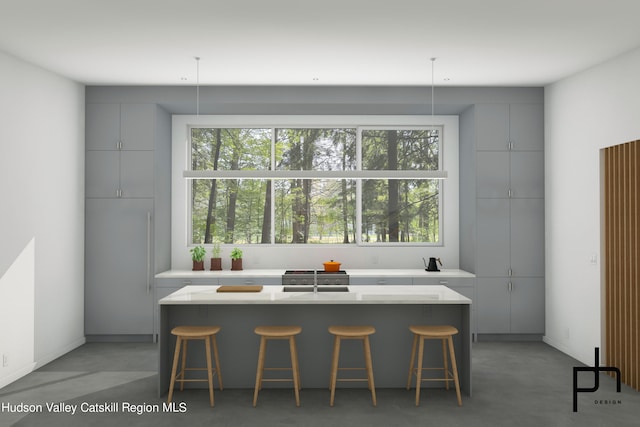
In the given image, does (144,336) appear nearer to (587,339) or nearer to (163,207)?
(163,207)

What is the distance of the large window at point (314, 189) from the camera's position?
295 inches

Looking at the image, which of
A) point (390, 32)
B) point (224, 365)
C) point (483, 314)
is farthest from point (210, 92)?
point (483, 314)

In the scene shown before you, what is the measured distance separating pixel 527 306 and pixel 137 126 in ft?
18.3

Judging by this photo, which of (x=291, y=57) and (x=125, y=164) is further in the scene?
(x=125, y=164)

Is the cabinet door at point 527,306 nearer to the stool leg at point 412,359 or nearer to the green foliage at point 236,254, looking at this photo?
the stool leg at point 412,359

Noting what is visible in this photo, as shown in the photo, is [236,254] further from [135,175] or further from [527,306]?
[527,306]

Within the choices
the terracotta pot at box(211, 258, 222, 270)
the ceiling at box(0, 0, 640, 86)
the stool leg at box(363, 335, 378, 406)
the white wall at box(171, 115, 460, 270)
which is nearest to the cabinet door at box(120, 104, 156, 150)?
the ceiling at box(0, 0, 640, 86)

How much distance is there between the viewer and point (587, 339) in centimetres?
571

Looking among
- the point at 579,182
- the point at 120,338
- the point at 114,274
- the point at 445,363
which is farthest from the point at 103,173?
the point at 579,182

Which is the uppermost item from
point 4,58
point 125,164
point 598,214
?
point 4,58

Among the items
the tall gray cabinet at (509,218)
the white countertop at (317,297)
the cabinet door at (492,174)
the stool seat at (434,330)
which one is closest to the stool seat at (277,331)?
the white countertop at (317,297)

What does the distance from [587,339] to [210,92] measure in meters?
5.39

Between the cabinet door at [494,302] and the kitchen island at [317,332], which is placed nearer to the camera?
the kitchen island at [317,332]

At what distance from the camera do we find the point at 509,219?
6719mm
